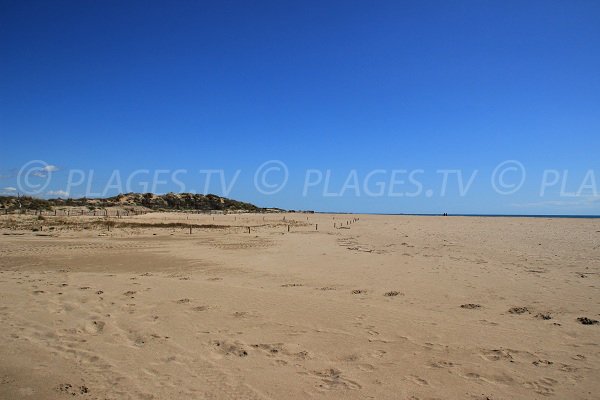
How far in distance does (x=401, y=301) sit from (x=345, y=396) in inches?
179

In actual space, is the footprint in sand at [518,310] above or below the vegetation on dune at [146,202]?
below

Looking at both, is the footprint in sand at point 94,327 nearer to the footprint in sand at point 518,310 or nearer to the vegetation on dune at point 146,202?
the footprint in sand at point 518,310

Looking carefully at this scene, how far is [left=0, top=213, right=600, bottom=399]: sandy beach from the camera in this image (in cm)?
457

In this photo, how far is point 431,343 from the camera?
6.00m

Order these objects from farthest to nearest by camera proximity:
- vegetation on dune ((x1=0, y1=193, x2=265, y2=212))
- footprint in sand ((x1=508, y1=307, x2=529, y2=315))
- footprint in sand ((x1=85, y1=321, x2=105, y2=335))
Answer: vegetation on dune ((x1=0, y1=193, x2=265, y2=212)), footprint in sand ((x1=508, y1=307, x2=529, y2=315)), footprint in sand ((x1=85, y1=321, x2=105, y2=335))

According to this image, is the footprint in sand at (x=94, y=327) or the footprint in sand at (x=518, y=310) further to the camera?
the footprint in sand at (x=518, y=310)

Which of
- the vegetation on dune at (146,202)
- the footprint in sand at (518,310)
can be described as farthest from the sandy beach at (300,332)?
the vegetation on dune at (146,202)

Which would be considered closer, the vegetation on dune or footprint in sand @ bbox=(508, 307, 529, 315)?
footprint in sand @ bbox=(508, 307, 529, 315)

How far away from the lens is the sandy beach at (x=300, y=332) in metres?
4.57

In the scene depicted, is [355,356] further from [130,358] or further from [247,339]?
[130,358]

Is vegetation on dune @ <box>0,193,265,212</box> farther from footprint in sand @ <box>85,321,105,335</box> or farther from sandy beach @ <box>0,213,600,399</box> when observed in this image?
footprint in sand @ <box>85,321,105,335</box>

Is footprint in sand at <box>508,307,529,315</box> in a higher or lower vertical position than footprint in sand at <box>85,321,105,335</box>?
higher

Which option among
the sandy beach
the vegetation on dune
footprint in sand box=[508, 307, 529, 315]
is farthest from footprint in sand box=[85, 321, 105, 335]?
the vegetation on dune

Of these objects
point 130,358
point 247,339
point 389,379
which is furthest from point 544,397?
point 130,358
